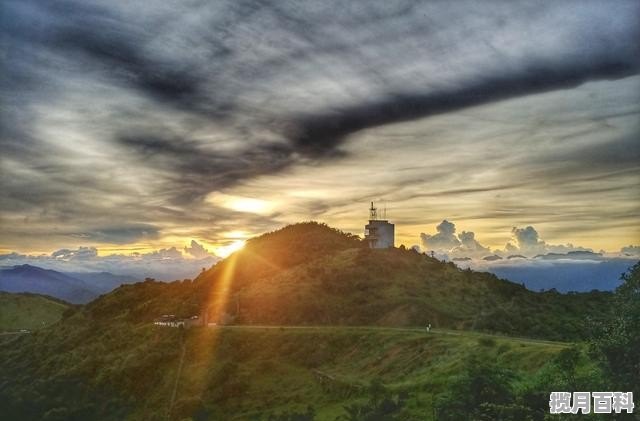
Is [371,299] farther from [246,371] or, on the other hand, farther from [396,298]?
[246,371]

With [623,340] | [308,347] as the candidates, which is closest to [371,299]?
[308,347]

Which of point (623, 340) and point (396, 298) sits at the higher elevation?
point (396, 298)

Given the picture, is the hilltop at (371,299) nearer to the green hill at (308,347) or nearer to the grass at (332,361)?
the green hill at (308,347)

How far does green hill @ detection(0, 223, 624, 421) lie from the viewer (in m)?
55.3

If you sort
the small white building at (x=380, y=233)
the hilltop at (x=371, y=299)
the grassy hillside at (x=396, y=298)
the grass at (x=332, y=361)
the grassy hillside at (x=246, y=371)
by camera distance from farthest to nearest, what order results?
the small white building at (x=380, y=233) → the hilltop at (x=371, y=299) → the grassy hillside at (x=396, y=298) → the grassy hillside at (x=246, y=371) → the grass at (x=332, y=361)

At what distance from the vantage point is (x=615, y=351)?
36.5 metres

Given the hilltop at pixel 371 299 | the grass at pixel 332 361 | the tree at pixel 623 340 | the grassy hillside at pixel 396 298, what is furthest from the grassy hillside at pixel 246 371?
the grassy hillside at pixel 396 298

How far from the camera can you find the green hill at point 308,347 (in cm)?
5534

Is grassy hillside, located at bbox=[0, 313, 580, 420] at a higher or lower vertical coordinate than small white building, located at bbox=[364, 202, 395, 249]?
lower

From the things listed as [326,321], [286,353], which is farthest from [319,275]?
[286,353]

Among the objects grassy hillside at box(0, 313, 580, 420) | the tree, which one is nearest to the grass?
grassy hillside at box(0, 313, 580, 420)

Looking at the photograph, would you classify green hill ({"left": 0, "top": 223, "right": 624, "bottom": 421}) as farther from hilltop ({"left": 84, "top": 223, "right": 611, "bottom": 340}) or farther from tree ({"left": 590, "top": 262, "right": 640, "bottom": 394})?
tree ({"left": 590, "top": 262, "right": 640, "bottom": 394})

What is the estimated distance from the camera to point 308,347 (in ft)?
271

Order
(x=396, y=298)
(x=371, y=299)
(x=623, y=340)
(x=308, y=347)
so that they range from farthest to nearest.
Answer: (x=371, y=299) < (x=396, y=298) < (x=308, y=347) < (x=623, y=340)
